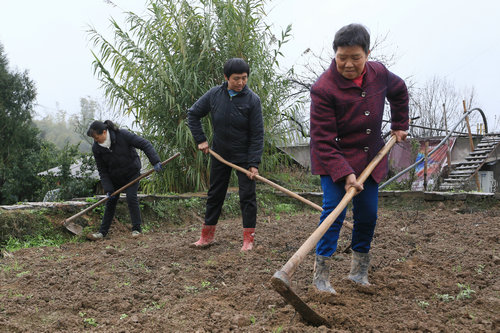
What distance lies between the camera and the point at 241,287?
293cm

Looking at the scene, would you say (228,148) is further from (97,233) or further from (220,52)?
(220,52)

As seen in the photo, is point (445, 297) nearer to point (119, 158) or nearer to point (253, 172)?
point (253, 172)

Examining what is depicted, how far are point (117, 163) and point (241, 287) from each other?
10.2 feet

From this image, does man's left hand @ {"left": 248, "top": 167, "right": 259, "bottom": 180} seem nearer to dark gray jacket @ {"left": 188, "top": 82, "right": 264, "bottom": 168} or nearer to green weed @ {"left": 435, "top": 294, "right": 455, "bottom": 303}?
dark gray jacket @ {"left": 188, "top": 82, "right": 264, "bottom": 168}

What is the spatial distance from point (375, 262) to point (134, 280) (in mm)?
1827

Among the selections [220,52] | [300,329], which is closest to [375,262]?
[300,329]

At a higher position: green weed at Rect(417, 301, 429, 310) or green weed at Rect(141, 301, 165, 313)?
green weed at Rect(417, 301, 429, 310)

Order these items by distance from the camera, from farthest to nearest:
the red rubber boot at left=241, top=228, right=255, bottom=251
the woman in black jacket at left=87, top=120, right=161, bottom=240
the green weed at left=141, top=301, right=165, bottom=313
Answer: the woman in black jacket at left=87, top=120, right=161, bottom=240 < the red rubber boot at left=241, top=228, right=255, bottom=251 < the green weed at left=141, top=301, right=165, bottom=313

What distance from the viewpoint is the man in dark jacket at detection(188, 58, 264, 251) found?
4250 mm

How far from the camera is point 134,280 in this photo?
3.25 meters

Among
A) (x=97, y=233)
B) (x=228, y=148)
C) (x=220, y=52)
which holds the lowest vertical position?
(x=97, y=233)

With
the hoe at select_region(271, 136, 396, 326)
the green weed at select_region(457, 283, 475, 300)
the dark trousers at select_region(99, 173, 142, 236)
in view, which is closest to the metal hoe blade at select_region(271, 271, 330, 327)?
the hoe at select_region(271, 136, 396, 326)

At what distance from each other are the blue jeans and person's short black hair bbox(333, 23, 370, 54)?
Answer: 79cm

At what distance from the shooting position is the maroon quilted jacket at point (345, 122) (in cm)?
262
